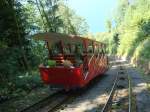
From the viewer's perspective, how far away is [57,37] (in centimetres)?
1723

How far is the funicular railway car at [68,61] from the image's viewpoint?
16.1m

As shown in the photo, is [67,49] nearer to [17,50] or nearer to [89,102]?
[17,50]

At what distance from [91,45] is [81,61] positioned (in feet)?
8.70

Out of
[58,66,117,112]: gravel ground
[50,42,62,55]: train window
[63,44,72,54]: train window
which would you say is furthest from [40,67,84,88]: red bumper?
[63,44,72,54]: train window

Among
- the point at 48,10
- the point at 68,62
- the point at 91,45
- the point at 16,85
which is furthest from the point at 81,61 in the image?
the point at 48,10

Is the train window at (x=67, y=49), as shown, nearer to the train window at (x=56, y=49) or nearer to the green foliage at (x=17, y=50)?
the train window at (x=56, y=49)

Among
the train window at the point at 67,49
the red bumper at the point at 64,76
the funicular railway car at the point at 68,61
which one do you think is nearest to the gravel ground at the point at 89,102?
the funicular railway car at the point at 68,61

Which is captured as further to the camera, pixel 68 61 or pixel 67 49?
pixel 67 49

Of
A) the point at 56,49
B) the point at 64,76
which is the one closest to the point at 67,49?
the point at 56,49

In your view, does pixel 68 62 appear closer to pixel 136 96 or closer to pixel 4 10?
pixel 136 96

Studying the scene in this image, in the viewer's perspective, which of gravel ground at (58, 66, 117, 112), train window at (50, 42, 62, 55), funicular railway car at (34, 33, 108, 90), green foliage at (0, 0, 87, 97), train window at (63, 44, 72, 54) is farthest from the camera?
train window at (63, 44, 72, 54)

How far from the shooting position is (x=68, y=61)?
1644cm

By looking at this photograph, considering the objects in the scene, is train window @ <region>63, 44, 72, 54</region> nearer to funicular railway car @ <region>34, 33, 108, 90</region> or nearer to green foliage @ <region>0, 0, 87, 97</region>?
funicular railway car @ <region>34, 33, 108, 90</region>

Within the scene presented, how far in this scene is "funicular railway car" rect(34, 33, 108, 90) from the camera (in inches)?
635
